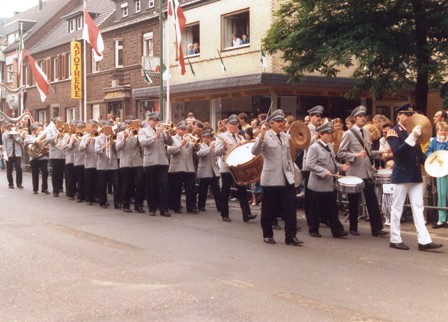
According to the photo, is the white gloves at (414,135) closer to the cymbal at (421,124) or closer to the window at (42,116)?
the cymbal at (421,124)

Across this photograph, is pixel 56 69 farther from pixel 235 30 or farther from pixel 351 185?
pixel 351 185

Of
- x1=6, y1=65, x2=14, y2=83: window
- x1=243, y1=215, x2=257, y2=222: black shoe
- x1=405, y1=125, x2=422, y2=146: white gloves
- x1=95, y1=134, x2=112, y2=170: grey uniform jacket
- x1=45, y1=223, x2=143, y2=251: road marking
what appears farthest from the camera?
x1=6, y1=65, x2=14, y2=83: window

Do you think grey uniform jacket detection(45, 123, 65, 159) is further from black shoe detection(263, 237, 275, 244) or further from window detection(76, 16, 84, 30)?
window detection(76, 16, 84, 30)

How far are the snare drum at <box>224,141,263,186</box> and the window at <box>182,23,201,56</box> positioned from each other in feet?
53.3

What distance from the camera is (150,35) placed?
99.0 feet

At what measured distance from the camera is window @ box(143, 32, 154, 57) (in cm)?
3008

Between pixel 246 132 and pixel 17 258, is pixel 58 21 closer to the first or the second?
pixel 246 132

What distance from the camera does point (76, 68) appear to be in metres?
35.1

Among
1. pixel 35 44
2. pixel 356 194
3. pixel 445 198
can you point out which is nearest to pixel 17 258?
pixel 356 194

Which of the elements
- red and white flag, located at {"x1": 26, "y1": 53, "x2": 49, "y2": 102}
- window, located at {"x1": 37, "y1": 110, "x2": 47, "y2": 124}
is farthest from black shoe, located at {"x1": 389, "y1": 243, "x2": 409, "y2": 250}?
window, located at {"x1": 37, "y1": 110, "x2": 47, "y2": 124}

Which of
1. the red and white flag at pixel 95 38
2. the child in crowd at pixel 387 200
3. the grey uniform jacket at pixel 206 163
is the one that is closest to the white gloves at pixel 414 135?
the child in crowd at pixel 387 200

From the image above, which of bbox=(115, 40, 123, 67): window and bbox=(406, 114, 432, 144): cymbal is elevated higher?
bbox=(115, 40, 123, 67): window

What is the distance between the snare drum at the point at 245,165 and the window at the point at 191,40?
639 inches

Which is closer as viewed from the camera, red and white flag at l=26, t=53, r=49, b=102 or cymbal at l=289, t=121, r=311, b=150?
cymbal at l=289, t=121, r=311, b=150
